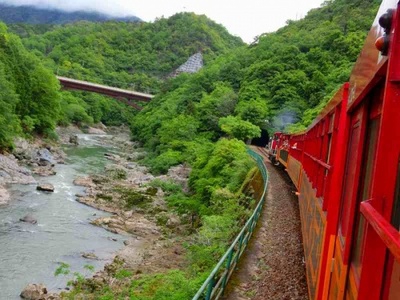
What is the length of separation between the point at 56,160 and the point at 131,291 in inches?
1074

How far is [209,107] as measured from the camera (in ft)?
157

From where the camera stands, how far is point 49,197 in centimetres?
2383

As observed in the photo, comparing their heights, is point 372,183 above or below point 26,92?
below

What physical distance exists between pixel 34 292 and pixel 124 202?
13349 millimetres

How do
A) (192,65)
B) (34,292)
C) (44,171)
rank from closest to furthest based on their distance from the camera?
1. (34,292)
2. (44,171)
3. (192,65)

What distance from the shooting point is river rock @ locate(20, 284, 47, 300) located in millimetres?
12125

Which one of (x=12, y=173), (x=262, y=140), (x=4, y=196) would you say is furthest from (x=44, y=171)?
(x=262, y=140)

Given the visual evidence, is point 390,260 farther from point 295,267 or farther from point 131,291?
point 131,291

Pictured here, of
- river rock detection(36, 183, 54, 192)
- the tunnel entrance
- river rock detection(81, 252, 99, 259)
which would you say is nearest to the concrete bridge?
the tunnel entrance

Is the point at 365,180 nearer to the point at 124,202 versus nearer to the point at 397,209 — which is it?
the point at 397,209

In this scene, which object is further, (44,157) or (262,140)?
(262,140)

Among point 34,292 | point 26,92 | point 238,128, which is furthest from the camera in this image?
point 26,92

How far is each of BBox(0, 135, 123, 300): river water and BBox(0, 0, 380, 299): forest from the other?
318 centimetres

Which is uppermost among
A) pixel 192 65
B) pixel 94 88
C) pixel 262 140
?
Answer: pixel 192 65
